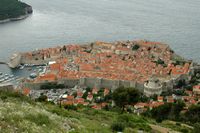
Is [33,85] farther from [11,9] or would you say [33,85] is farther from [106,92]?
[11,9]

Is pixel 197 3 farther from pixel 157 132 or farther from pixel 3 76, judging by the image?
pixel 157 132

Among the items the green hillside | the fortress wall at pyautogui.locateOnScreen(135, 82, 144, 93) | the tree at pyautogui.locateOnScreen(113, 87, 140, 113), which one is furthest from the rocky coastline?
the tree at pyautogui.locateOnScreen(113, 87, 140, 113)

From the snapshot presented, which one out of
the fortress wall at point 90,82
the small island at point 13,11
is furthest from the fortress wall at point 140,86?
the small island at point 13,11

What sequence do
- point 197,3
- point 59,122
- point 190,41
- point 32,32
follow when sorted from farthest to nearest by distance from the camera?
point 197,3
point 32,32
point 190,41
point 59,122

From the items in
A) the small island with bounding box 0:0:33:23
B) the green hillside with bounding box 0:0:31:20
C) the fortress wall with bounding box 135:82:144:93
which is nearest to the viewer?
the fortress wall with bounding box 135:82:144:93

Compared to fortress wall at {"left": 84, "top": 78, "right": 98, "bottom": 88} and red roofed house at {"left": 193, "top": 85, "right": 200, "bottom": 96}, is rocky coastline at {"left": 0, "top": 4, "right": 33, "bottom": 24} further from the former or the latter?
red roofed house at {"left": 193, "top": 85, "right": 200, "bottom": 96}

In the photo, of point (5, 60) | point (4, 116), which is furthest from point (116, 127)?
point (5, 60)

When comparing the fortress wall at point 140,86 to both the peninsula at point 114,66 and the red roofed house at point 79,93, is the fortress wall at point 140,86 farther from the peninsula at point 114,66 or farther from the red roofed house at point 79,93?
the red roofed house at point 79,93
